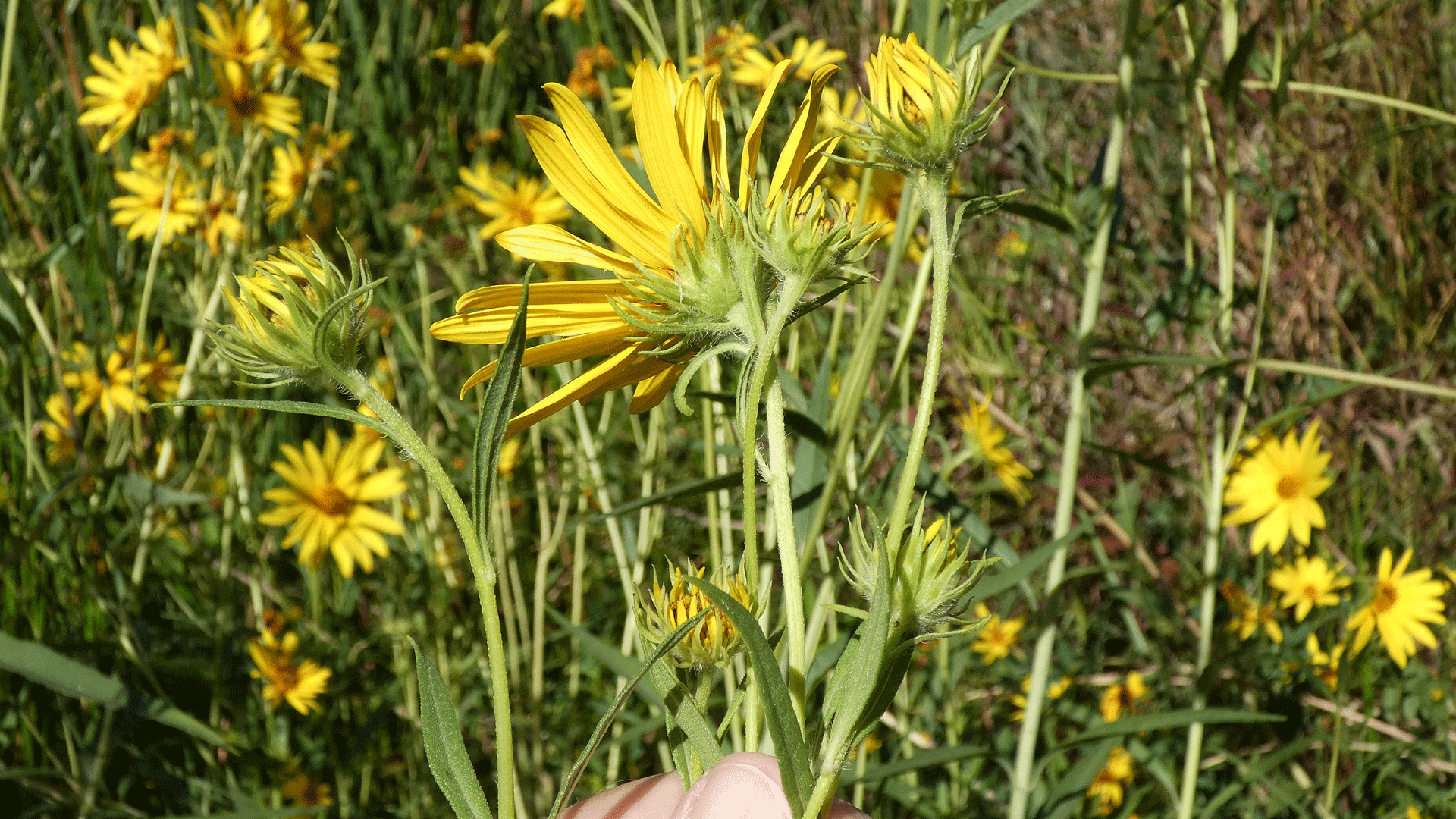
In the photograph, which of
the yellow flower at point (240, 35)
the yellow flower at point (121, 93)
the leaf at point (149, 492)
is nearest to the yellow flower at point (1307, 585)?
the leaf at point (149, 492)

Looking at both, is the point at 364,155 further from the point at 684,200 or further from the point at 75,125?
the point at 684,200

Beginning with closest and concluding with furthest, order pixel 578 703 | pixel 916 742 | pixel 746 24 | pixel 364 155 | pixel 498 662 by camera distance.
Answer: pixel 498 662 < pixel 916 742 < pixel 578 703 < pixel 746 24 < pixel 364 155

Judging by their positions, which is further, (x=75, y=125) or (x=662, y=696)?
(x=75, y=125)

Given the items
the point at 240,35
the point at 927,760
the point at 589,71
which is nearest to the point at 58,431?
the point at 240,35

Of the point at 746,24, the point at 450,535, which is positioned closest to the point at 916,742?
the point at 450,535

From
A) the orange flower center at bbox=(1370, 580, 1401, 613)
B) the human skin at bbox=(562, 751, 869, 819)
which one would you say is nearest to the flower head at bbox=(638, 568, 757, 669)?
the human skin at bbox=(562, 751, 869, 819)
